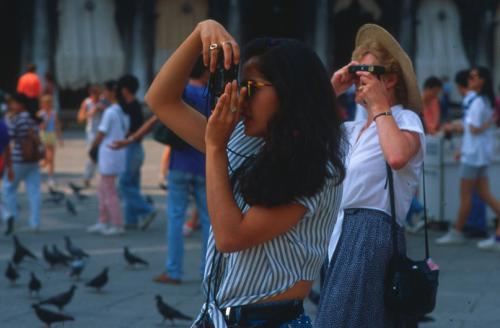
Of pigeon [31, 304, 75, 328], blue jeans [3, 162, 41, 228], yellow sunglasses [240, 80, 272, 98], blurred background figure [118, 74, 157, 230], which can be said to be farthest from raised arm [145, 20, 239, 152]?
blue jeans [3, 162, 41, 228]

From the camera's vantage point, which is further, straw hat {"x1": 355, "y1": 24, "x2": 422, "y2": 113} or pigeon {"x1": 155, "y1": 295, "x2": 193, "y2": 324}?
pigeon {"x1": 155, "y1": 295, "x2": 193, "y2": 324}

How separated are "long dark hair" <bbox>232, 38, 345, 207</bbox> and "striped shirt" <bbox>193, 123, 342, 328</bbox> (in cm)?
7

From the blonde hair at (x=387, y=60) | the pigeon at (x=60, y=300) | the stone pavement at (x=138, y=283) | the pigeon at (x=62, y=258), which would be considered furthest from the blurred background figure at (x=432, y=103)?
the blonde hair at (x=387, y=60)

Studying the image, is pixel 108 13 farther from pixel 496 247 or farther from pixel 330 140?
pixel 330 140

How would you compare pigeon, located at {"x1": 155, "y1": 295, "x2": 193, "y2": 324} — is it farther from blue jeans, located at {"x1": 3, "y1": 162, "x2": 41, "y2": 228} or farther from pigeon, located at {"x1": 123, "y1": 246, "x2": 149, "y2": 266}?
blue jeans, located at {"x1": 3, "y1": 162, "x2": 41, "y2": 228}

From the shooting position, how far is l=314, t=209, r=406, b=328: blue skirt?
4.05 meters

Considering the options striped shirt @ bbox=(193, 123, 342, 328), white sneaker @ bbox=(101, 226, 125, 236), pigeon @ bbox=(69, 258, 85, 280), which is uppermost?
striped shirt @ bbox=(193, 123, 342, 328)

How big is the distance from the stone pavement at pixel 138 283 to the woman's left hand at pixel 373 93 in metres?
3.03

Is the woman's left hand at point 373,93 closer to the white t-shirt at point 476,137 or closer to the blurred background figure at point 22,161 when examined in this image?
the white t-shirt at point 476,137

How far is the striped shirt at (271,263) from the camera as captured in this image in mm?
2930

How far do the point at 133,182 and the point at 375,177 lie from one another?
23.7 feet

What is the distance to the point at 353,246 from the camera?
4.12 m

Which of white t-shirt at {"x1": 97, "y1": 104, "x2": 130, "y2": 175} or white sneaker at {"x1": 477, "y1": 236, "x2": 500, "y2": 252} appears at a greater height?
white t-shirt at {"x1": 97, "y1": 104, "x2": 130, "y2": 175}

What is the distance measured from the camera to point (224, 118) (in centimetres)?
284
